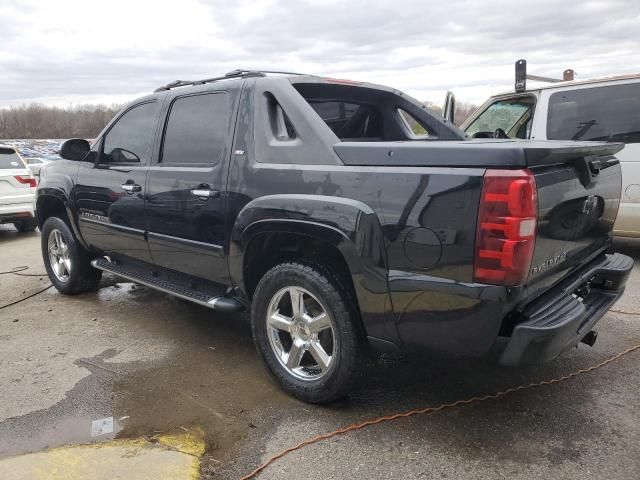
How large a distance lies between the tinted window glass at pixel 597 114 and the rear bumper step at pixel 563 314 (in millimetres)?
3207

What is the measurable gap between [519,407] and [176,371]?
220cm

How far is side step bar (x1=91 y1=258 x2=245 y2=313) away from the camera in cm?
350

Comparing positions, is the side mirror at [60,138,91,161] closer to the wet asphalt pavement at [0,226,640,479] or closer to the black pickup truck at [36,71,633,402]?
the black pickup truck at [36,71,633,402]

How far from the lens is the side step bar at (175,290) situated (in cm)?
350

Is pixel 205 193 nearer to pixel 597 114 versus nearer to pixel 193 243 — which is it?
pixel 193 243

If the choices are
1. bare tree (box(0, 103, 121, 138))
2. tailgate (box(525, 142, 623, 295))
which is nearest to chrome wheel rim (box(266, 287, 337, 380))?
tailgate (box(525, 142, 623, 295))

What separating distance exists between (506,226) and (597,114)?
15.0ft

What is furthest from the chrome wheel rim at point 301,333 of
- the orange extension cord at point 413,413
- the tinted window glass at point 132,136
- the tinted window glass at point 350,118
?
the tinted window glass at point 132,136

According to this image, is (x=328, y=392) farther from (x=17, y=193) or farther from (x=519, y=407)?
(x=17, y=193)

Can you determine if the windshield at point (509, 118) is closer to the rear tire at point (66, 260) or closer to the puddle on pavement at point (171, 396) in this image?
the puddle on pavement at point (171, 396)

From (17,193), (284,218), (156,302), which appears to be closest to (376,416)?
(284,218)

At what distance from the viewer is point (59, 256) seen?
5543 millimetres

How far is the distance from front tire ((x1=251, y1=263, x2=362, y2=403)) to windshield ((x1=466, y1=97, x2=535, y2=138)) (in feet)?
13.9

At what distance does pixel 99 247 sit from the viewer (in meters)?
4.78
